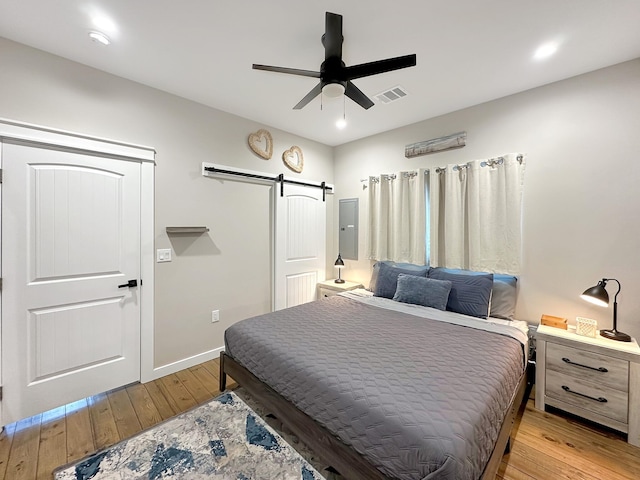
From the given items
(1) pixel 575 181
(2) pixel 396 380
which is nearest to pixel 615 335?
(1) pixel 575 181

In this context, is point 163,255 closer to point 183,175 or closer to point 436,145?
point 183,175

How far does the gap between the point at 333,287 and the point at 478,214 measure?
2.03m

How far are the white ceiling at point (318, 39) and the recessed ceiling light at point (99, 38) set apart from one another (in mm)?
33

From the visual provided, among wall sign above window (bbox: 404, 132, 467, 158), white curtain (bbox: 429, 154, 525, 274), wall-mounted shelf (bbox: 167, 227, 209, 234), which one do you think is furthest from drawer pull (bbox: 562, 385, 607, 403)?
wall-mounted shelf (bbox: 167, 227, 209, 234)

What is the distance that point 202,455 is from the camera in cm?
172

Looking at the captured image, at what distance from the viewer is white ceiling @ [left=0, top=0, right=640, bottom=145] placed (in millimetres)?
1633

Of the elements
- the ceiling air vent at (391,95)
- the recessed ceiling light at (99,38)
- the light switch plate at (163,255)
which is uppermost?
the ceiling air vent at (391,95)

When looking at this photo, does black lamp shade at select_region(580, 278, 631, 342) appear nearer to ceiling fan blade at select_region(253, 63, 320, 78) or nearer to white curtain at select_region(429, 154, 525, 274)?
white curtain at select_region(429, 154, 525, 274)

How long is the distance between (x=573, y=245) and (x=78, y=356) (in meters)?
4.40

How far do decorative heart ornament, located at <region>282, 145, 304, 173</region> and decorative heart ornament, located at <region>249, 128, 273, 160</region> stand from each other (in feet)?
0.83

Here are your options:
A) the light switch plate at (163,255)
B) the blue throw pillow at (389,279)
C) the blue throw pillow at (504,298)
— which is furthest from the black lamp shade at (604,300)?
the light switch plate at (163,255)

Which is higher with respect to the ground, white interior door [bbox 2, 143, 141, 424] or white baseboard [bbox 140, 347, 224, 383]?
white interior door [bbox 2, 143, 141, 424]

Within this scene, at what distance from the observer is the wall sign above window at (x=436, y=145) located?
299 centimetres

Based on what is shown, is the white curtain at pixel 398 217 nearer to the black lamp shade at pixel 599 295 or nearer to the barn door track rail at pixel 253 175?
the barn door track rail at pixel 253 175
